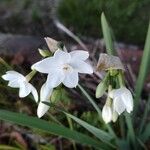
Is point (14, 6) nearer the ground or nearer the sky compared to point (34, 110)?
nearer the ground

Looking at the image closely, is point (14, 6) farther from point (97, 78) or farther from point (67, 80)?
point (67, 80)

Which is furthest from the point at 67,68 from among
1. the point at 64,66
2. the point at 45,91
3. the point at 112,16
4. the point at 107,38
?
the point at 112,16

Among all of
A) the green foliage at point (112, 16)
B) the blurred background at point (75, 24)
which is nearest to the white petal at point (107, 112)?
the blurred background at point (75, 24)

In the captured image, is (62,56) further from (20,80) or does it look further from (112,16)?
(112,16)

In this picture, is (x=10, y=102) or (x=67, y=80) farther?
(x=10, y=102)

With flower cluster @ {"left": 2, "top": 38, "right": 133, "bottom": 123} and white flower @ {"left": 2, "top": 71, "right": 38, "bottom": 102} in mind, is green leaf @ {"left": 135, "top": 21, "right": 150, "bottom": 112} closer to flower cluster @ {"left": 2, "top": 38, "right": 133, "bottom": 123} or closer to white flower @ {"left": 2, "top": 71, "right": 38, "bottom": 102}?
flower cluster @ {"left": 2, "top": 38, "right": 133, "bottom": 123}

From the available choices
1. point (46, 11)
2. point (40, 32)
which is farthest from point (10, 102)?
point (46, 11)

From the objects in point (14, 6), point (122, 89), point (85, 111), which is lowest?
point (14, 6)
